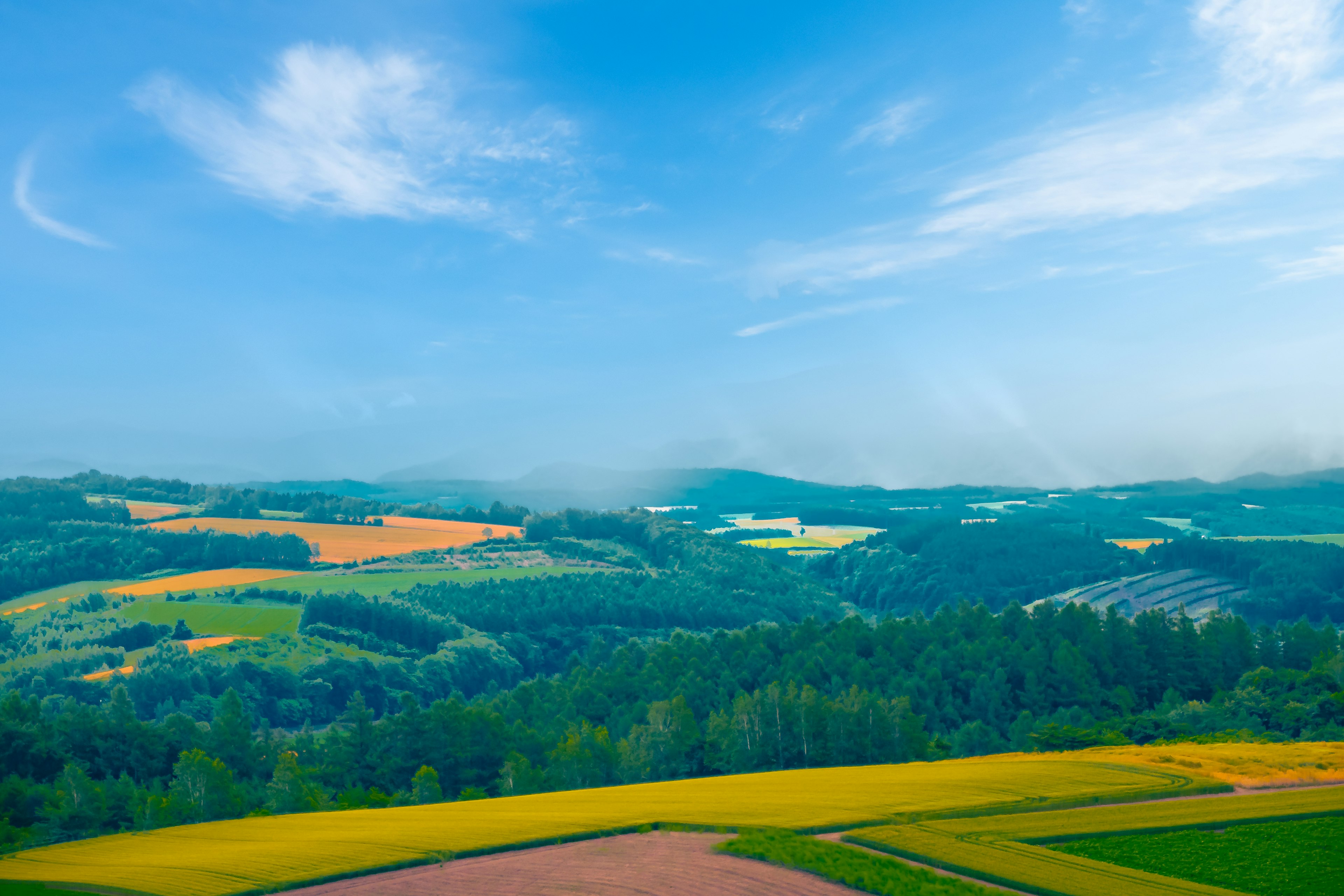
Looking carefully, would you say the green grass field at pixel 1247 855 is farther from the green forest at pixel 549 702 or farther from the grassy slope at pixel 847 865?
the green forest at pixel 549 702

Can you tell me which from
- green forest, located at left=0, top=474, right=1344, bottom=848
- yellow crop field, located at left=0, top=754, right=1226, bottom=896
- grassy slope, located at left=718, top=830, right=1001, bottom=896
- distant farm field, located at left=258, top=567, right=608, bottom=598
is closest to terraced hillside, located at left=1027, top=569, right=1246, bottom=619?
green forest, located at left=0, top=474, right=1344, bottom=848

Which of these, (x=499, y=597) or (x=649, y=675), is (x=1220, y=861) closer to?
(x=649, y=675)

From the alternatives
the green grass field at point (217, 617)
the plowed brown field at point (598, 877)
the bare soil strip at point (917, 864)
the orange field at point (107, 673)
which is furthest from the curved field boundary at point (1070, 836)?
the green grass field at point (217, 617)

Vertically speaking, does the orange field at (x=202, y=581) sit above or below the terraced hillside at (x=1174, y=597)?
above

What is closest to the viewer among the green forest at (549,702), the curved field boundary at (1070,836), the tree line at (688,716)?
the curved field boundary at (1070,836)

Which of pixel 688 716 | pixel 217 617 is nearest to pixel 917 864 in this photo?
pixel 688 716

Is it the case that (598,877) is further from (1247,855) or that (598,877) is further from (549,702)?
(549,702)

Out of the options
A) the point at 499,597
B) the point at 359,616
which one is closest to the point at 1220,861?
the point at 359,616
